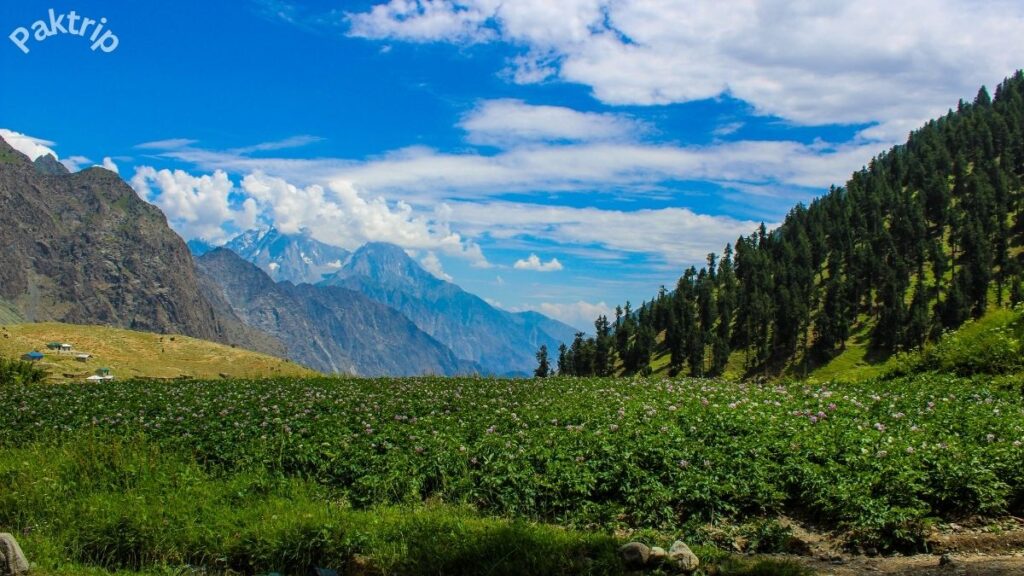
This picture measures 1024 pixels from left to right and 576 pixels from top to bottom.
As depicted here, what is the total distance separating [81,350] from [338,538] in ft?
240

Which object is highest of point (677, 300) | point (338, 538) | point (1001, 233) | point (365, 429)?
point (1001, 233)

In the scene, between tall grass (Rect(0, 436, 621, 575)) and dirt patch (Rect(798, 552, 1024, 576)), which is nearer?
dirt patch (Rect(798, 552, 1024, 576))

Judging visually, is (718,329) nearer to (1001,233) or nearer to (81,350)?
(1001,233)

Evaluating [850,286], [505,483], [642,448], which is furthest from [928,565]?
[850,286]

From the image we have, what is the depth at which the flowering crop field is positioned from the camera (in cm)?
1037

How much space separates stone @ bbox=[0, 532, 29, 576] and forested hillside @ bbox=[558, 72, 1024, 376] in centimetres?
12770

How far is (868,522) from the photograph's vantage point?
Answer: 31.2ft

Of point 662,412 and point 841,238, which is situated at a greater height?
point 841,238

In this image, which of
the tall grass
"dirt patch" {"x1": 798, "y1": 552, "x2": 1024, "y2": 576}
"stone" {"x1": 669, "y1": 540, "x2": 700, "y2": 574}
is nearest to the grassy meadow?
the tall grass

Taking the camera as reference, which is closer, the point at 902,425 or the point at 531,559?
the point at 531,559

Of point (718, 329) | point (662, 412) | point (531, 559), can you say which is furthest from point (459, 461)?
point (718, 329)

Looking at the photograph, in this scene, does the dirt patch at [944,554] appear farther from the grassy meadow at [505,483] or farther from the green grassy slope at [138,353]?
the green grassy slope at [138,353]

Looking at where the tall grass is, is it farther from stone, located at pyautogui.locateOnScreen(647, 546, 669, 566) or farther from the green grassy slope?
the green grassy slope

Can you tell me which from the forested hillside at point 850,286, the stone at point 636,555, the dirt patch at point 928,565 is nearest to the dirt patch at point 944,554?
the dirt patch at point 928,565
